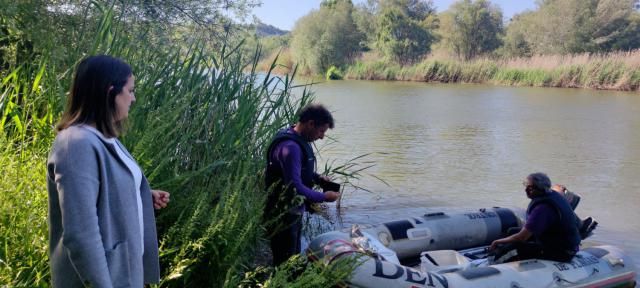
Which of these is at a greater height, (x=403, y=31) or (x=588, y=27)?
(x=588, y=27)

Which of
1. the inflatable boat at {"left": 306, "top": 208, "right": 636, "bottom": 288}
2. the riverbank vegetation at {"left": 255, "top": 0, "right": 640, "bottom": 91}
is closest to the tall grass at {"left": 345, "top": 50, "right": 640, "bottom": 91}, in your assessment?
the riverbank vegetation at {"left": 255, "top": 0, "right": 640, "bottom": 91}

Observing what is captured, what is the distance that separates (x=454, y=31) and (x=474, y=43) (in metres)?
1.41

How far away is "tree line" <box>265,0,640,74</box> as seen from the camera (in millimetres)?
29719

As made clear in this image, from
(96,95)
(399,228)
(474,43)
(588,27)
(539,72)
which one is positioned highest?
(588,27)

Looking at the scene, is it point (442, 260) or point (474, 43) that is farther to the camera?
point (474, 43)

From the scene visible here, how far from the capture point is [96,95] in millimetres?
1480

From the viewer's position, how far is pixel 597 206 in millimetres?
6961

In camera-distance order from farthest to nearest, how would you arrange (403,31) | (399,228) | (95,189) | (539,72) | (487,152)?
(403,31), (539,72), (487,152), (399,228), (95,189)

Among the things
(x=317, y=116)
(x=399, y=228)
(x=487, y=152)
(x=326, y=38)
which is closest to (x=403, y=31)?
(x=326, y=38)

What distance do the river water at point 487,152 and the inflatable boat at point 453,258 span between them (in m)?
1.10

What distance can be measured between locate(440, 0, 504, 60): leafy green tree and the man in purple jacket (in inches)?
1280

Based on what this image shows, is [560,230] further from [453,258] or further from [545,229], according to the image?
[453,258]

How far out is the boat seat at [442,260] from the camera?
431 centimetres

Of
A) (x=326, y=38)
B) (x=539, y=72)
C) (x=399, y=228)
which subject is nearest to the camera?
(x=399, y=228)
